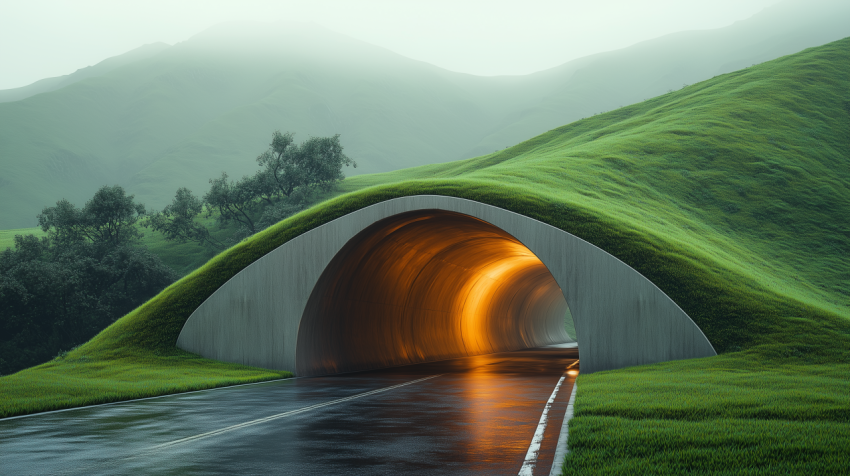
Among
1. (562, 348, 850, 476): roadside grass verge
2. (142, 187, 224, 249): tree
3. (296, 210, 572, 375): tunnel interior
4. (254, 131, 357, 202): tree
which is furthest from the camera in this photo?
(254, 131, 357, 202): tree

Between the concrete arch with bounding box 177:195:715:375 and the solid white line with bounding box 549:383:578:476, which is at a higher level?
the concrete arch with bounding box 177:195:715:375

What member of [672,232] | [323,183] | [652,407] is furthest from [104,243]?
[652,407]

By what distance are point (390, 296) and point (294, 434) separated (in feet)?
55.2

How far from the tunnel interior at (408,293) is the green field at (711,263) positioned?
2.29m

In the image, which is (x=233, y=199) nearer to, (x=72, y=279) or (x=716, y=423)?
(x=72, y=279)

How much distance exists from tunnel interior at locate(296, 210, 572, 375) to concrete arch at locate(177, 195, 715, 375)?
0.07 metres

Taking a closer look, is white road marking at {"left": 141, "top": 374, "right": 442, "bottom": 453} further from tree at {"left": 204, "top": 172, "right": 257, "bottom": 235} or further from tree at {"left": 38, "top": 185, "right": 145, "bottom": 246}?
tree at {"left": 204, "top": 172, "right": 257, "bottom": 235}

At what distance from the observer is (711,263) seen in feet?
76.3

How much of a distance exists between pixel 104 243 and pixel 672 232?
4509cm

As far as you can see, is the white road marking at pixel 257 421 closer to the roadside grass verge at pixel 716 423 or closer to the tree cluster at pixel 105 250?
the roadside grass verge at pixel 716 423

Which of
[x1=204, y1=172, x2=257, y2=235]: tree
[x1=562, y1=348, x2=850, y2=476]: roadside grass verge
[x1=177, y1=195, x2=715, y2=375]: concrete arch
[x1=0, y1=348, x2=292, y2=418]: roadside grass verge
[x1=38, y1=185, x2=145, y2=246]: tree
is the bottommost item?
[x1=562, y1=348, x2=850, y2=476]: roadside grass verge

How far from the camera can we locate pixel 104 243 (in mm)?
56438

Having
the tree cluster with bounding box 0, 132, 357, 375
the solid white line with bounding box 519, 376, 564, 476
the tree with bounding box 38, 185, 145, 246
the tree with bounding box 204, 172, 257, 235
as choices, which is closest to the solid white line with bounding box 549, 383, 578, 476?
the solid white line with bounding box 519, 376, 564, 476

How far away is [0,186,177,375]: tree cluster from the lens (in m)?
43.1
